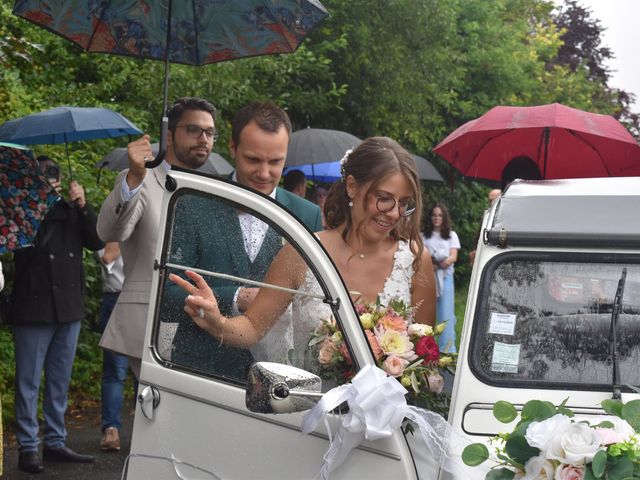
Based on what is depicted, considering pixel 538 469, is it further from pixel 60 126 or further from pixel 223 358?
pixel 60 126

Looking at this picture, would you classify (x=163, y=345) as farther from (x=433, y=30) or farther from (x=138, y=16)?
(x=433, y=30)

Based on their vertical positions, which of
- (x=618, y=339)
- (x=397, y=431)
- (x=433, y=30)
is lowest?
(x=397, y=431)

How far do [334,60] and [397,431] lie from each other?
16.9 meters

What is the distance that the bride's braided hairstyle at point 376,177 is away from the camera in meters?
4.62

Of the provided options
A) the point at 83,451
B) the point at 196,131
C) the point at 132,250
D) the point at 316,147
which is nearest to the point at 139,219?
the point at 132,250

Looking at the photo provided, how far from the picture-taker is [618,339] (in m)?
3.85

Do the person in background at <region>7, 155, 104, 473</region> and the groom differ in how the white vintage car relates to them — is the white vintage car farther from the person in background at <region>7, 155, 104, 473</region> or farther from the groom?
the person in background at <region>7, 155, 104, 473</region>

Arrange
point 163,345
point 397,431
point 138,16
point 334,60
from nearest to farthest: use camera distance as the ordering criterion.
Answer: point 397,431 < point 163,345 < point 138,16 < point 334,60

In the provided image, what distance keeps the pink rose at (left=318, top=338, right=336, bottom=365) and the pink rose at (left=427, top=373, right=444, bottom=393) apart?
371mm

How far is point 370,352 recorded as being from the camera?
3721mm

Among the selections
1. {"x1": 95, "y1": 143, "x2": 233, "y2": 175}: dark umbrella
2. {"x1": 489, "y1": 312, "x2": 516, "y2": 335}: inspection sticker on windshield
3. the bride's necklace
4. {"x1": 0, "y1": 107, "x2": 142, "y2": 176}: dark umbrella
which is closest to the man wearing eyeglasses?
the bride's necklace

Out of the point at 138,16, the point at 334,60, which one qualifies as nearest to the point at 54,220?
the point at 138,16

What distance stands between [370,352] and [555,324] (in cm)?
66

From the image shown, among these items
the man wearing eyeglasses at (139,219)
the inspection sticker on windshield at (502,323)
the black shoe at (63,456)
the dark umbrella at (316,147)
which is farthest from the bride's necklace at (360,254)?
the dark umbrella at (316,147)
